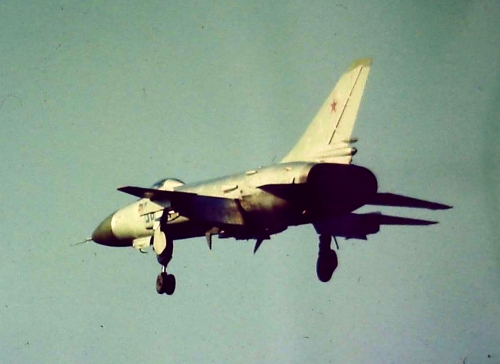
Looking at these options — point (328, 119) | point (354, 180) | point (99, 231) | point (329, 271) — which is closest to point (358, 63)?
point (328, 119)

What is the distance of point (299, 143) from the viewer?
768 inches

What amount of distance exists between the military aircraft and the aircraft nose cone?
9.57ft

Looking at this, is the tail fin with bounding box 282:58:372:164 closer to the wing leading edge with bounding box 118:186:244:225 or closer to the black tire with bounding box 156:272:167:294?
the wing leading edge with bounding box 118:186:244:225

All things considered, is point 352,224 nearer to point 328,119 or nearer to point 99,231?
point 328,119

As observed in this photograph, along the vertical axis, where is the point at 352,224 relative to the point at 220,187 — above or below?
below

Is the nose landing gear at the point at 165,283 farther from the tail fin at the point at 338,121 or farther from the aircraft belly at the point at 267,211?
the tail fin at the point at 338,121

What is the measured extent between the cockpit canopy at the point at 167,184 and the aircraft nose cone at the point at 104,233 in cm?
243

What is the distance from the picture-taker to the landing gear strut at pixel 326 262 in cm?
2166

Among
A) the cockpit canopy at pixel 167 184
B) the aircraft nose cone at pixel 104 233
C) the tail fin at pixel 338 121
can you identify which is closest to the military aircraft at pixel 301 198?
the tail fin at pixel 338 121

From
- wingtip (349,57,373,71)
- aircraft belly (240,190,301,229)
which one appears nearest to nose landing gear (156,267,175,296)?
aircraft belly (240,190,301,229)

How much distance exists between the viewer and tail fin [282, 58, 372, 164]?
18.5 m

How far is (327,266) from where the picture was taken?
71.1ft

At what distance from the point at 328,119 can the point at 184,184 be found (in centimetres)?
554

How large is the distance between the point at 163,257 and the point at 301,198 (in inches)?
207
